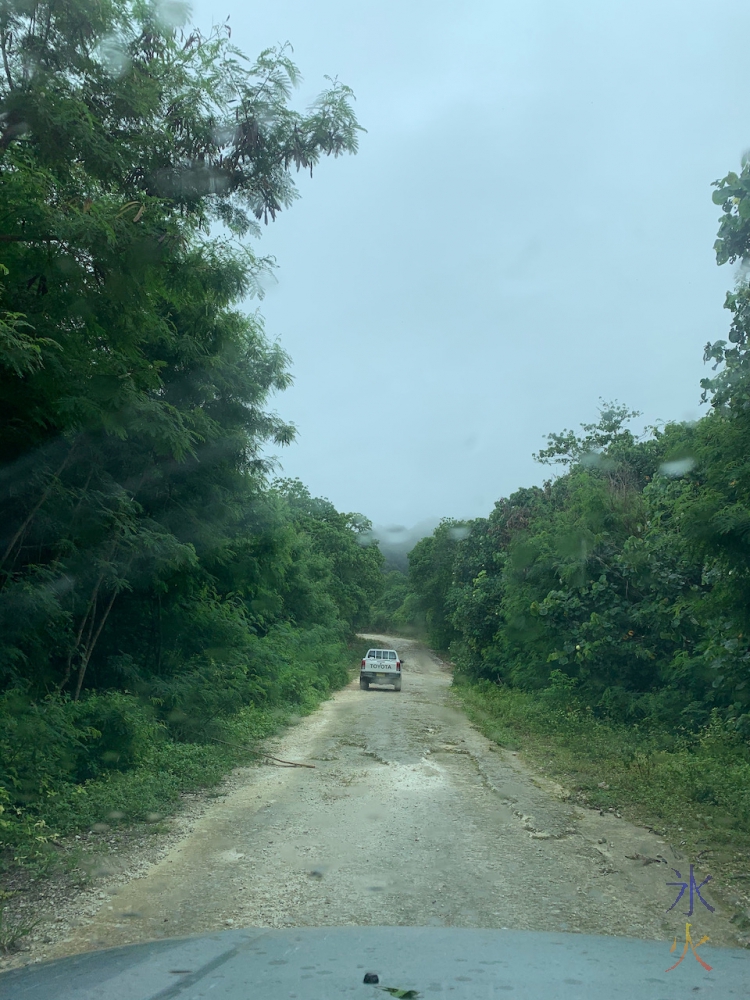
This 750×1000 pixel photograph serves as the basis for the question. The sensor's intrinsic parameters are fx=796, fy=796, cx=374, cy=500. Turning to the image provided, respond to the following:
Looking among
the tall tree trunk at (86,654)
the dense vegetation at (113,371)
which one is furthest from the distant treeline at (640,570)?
the tall tree trunk at (86,654)

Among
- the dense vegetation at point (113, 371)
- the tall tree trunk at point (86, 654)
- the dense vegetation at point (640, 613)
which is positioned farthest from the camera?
the tall tree trunk at point (86, 654)

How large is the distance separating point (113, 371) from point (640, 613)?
39.4 feet

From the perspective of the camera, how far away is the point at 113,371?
828cm

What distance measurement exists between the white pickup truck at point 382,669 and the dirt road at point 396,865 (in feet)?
61.7

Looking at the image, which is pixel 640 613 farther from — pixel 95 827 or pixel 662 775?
pixel 95 827

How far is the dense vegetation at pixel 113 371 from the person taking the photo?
7.26m

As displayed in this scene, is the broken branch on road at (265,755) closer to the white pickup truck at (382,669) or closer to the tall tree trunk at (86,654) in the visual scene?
the tall tree trunk at (86,654)

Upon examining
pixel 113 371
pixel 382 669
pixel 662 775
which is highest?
pixel 113 371

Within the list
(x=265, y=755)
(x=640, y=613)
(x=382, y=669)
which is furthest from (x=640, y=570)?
(x=382, y=669)

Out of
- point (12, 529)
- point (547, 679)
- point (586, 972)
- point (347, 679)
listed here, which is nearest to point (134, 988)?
point (586, 972)

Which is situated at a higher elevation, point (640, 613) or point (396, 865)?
point (640, 613)

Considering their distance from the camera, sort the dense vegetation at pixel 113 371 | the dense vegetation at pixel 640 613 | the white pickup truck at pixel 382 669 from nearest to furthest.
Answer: the dense vegetation at pixel 113 371 < the dense vegetation at pixel 640 613 < the white pickup truck at pixel 382 669

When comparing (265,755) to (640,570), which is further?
(640,570)

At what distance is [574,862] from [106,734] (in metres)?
5.61
